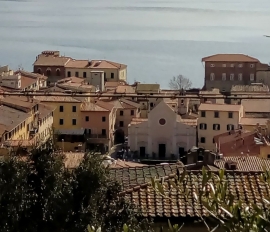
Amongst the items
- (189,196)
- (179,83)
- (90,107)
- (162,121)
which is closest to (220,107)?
(162,121)

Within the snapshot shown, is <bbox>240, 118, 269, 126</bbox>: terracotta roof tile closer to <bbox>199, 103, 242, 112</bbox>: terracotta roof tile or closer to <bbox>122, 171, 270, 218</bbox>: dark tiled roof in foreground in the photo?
<bbox>199, 103, 242, 112</bbox>: terracotta roof tile

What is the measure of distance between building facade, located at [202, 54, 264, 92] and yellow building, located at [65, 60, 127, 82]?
2.68 m

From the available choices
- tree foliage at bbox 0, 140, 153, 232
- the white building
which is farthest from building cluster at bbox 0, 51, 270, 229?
tree foliage at bbox 0, 140, 153, 232

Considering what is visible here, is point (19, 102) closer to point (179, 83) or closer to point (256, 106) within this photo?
point (256, 106)

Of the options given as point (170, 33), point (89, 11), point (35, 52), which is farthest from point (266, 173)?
point (89, 11)

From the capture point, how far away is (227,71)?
22.0 metres

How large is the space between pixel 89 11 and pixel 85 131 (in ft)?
169

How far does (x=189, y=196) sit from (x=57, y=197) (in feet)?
2.60

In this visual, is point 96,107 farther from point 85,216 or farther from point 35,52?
point 35,52

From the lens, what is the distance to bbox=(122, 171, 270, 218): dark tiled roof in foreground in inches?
105

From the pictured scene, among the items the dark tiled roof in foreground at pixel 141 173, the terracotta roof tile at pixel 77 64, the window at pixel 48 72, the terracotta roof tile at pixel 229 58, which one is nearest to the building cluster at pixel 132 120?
the terracotta roof tile at pixel 77 64

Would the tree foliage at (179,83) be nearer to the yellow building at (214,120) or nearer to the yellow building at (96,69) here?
the yellow building at (96,69)

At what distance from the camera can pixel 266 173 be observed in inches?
58.1

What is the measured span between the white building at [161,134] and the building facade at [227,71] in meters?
6.93
